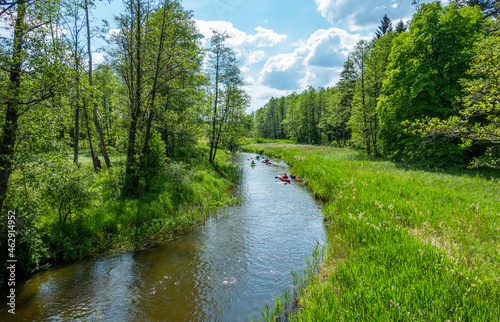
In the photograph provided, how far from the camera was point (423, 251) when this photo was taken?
4695 mm

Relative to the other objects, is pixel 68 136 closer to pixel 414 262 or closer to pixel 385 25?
pixel 414 262

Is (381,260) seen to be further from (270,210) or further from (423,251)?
(270,210)

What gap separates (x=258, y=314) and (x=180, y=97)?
1538cm

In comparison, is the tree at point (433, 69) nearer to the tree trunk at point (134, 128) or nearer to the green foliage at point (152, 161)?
the green foliage at point (152, 161)

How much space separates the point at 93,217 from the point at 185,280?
4489 millimetres

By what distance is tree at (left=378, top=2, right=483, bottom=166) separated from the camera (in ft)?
52.4

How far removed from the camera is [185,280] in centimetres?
632

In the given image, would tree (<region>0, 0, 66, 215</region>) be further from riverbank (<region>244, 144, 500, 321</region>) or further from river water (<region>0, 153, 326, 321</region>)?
riverbank (<region>244, 144, 500, 321</region>)

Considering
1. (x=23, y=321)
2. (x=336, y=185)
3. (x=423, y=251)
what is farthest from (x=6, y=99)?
(x=336, y=185)

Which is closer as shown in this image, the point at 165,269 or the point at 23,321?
the point at 23,321

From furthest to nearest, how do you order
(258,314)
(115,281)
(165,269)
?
(165,269) → (115,281) → (258,314)

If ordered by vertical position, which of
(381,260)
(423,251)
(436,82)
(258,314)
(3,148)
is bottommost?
(258,314)

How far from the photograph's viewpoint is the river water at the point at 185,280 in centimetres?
512

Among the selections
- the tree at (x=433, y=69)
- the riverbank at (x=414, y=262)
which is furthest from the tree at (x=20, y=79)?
the tree at (x=433, y=69)
